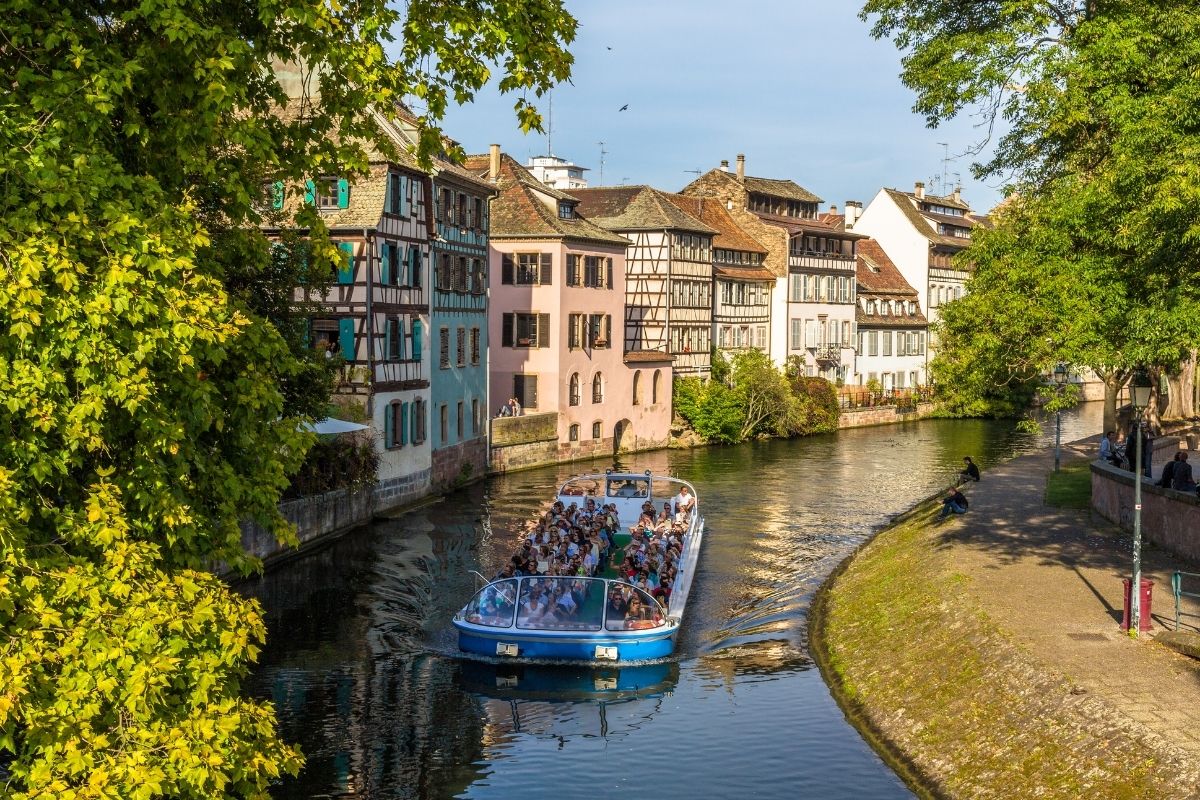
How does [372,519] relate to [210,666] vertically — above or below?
below

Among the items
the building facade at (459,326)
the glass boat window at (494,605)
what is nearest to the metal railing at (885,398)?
the building facade at (459,326)

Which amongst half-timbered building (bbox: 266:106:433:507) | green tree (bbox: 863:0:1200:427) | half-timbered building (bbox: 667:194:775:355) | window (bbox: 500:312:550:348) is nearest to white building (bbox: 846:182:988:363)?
half-timbered building (bbox: 667:194:775:355)

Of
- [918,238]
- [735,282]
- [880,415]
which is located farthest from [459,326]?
[918,238]

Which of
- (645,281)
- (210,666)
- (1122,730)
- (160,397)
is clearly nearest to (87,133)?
(160,397)

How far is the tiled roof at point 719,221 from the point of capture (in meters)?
74.2

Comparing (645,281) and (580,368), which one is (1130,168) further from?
(645,281)

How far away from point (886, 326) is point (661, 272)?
2889cm

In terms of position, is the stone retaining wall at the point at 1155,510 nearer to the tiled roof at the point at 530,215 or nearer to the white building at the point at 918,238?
the tiled roof at the point at 530,215

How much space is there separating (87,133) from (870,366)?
81.8 metres

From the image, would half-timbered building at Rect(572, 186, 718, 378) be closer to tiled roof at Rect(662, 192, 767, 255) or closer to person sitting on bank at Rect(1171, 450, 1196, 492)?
tiled roof at Rect(662, 192, 767, 255)

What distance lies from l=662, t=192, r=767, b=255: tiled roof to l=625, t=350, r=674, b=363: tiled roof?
10.8 metres

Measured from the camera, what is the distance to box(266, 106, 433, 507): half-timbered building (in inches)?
1553

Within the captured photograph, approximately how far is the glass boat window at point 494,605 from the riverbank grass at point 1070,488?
16626 mm

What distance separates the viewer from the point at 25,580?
889cm
